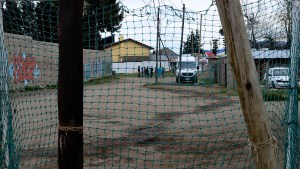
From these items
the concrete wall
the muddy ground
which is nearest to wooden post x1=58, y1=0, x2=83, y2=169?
the muddy ground

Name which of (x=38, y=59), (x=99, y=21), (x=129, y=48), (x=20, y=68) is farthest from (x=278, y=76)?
(x=38, y=59)

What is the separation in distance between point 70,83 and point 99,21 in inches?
122

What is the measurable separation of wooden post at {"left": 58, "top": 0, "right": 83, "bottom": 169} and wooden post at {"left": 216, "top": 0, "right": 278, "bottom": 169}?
92cm

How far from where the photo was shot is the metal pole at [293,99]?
3971 mm

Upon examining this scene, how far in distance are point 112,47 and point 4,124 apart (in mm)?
2367

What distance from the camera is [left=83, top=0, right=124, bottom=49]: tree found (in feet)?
16.3

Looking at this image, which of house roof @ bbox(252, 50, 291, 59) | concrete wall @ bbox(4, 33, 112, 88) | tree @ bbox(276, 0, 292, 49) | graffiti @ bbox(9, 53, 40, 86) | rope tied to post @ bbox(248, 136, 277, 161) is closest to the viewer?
rope tied to post @ bbox(248, 136, 277, 161)

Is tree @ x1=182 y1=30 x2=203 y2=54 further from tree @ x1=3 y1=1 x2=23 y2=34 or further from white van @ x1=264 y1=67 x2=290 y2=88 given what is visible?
tree @ x1=3 y1=1 x2=23 y2=34

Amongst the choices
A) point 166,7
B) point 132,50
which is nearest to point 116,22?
point 132,50

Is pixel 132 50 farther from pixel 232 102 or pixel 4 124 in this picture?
pixel 232 102

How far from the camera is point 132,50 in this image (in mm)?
5543

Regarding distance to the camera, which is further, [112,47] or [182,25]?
[112,47]

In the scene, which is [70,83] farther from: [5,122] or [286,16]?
[286,16]

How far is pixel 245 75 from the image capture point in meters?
2.45
